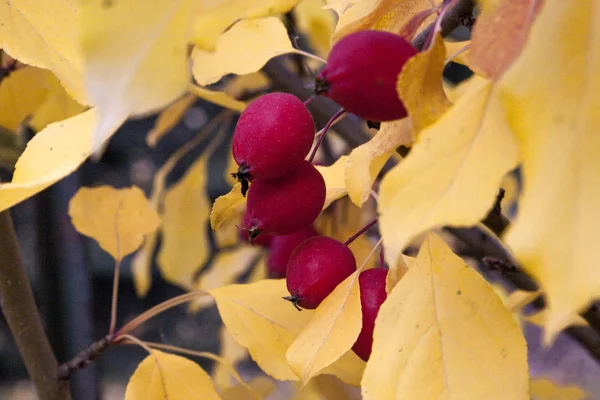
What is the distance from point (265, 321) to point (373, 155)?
0.17 meters

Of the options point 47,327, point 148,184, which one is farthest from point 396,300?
Answer: point 148,184

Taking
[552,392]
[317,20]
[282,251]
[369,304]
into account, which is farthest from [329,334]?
[552,392]

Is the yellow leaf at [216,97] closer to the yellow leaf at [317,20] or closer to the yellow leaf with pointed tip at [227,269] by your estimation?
the yellow leaf at [317,20]

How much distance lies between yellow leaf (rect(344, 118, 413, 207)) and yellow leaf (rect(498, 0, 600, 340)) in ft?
0.19

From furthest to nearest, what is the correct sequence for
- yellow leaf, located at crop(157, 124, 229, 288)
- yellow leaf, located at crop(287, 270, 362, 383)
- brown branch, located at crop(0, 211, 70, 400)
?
yellow leaf, located at crop(157, 124, 229, 288) < brown branch, located at crop(0, 211, 70, 400) < yellow leaf, located at crop(287, 270, 362, 383)

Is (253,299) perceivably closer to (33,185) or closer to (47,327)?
(33,185)

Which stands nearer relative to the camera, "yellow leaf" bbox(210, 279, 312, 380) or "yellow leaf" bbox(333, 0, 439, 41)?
"yellow leaf" bbox(333, 0, 439, 41)

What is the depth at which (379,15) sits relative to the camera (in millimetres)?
227

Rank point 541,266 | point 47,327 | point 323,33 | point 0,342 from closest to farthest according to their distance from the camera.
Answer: point 541,266, point 323,33, point 47,327, point 0,342

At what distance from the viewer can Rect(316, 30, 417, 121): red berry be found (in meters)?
0.19

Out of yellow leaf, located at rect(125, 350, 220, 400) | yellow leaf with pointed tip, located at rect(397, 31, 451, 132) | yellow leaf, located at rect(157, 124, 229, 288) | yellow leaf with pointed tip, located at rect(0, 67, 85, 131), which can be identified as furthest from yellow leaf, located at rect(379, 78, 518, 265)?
yellow leaf, located at rect(157, 124, 229, 288)

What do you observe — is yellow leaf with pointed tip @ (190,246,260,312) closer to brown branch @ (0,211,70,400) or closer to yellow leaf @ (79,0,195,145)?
brown branch @ (0,211,70,400)

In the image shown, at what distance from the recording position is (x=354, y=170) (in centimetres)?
23

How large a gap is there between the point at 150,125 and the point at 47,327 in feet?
1.56
